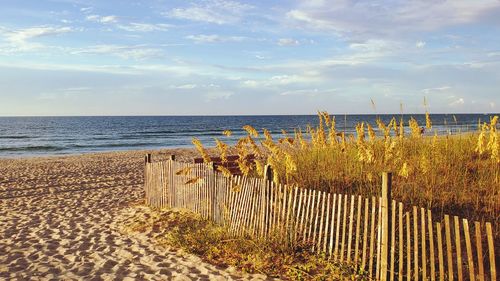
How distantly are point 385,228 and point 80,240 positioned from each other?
5783mm

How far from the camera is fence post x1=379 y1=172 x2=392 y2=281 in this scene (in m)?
5.60

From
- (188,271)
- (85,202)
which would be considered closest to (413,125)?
(188,271)

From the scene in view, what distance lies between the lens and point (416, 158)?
8.71 metres

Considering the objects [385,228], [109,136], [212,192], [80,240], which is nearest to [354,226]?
[385,228]

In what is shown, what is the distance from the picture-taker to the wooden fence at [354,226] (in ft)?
16.8

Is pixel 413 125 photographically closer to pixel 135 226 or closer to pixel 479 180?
pixel 479 180

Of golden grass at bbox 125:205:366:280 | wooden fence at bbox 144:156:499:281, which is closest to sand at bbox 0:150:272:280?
golden grass at bbox 125:205:366:280

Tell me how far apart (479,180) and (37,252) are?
25.2ft

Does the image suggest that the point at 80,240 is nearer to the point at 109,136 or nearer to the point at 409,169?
the point at 409,169

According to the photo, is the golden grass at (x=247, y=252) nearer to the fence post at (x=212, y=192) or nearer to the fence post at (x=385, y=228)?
the fence post at (x=212, y=192)

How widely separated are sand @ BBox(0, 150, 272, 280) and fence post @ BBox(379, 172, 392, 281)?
1630 mm

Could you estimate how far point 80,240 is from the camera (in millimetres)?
8539

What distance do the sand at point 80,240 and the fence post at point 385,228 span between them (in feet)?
5.35

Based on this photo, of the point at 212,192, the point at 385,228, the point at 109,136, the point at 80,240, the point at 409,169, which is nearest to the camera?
the point at 385,228
